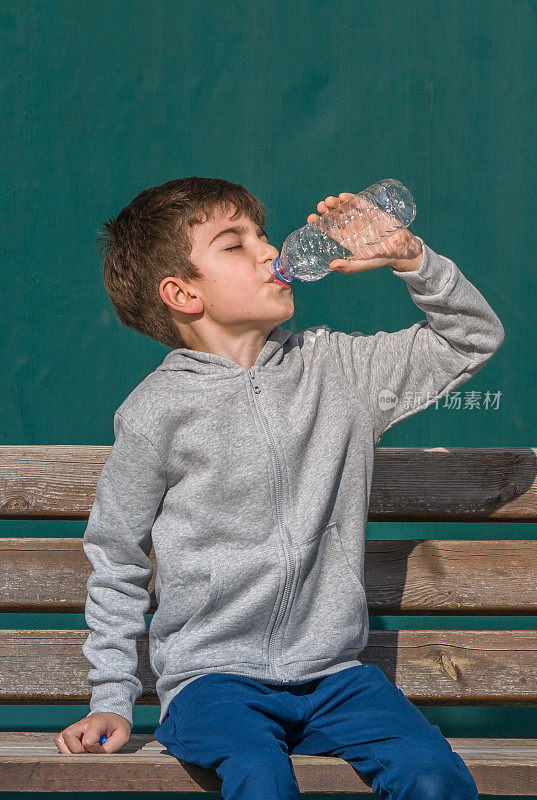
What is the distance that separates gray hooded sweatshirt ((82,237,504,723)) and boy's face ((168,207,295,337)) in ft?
0.30

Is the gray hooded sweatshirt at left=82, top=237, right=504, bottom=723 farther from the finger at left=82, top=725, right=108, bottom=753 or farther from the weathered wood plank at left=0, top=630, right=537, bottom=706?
the weathered wood plank at left=0, top=630, right=537, bottom=706

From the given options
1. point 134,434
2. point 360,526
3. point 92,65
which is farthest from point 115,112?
point 360,526

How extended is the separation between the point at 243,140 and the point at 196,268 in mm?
788

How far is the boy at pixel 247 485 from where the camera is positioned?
6.17ft

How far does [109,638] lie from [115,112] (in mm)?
1551

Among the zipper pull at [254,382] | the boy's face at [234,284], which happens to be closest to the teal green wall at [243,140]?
the boy's face at [234,284]

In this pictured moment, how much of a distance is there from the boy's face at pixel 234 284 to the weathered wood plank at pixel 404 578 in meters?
0.66

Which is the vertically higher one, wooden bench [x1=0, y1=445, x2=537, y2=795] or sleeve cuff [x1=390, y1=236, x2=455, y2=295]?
Result: sleeve cuff [x1=390, y1=236, x2=455, y2=295]

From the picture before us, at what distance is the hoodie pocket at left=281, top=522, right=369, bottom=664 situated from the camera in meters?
1.91

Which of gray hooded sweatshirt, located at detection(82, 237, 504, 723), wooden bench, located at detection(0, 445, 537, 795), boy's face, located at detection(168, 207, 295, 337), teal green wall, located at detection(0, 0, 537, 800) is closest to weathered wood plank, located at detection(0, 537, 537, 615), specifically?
wooden bench, located at detection(0, 445, 537, 795)

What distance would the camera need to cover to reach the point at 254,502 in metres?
1.96

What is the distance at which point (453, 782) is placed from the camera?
1626 millimetres

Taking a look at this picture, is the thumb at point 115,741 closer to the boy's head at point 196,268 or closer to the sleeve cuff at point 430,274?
the boy's head at point 196,268

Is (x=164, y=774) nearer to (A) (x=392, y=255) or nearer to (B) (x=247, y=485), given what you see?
(B) (x=247, y=485)
